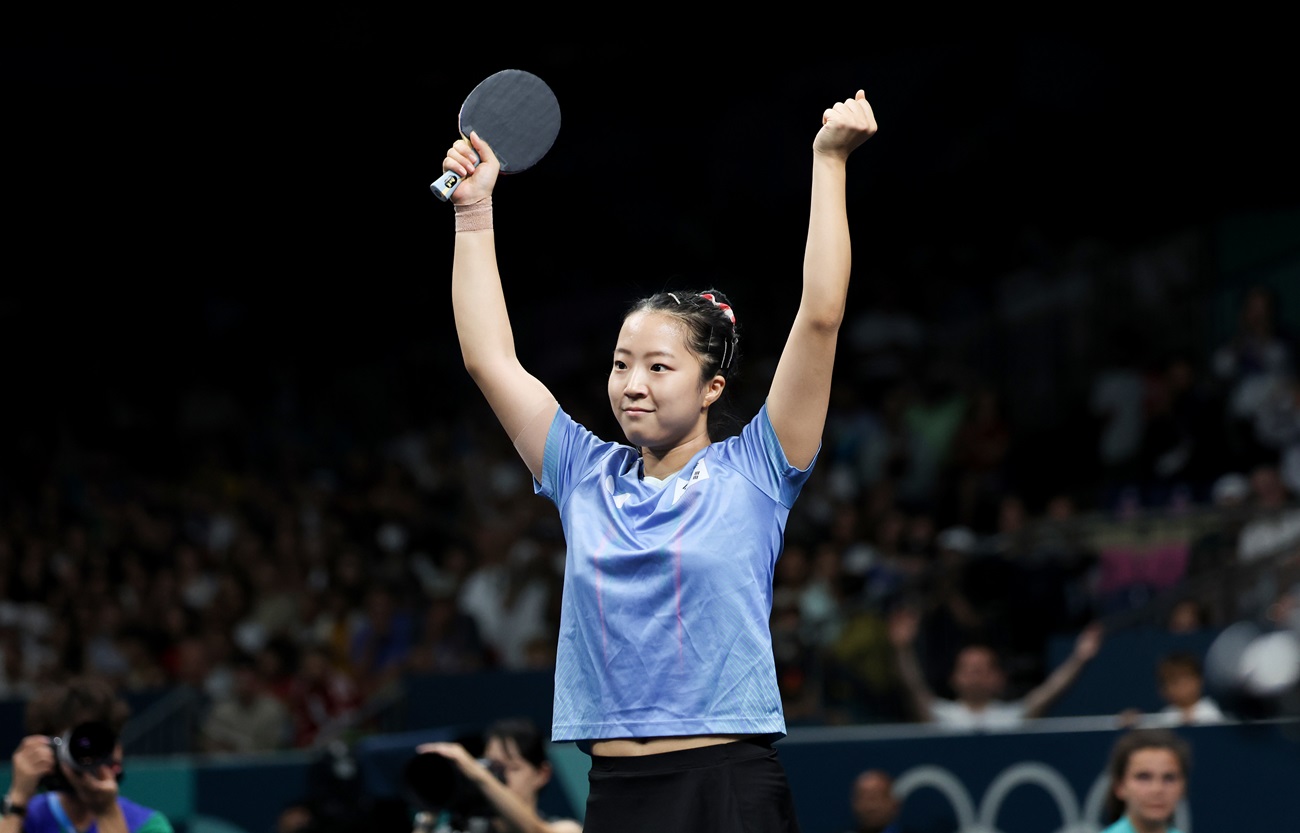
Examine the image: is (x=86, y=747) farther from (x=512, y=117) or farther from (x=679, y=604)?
(x=679, y=604)

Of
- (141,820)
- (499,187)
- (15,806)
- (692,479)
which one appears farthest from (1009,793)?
(499,187)

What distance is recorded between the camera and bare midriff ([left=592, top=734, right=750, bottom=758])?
293cm

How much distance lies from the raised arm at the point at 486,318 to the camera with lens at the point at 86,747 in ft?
6.04

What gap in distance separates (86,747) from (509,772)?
1782mm

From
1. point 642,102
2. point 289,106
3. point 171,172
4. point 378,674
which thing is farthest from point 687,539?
point 171,172

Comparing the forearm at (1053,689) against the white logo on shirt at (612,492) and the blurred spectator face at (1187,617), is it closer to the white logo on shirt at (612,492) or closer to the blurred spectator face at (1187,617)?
the blurred spectator face at (1187,617)

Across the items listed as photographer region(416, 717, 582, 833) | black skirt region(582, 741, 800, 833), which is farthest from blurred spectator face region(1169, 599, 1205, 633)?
black skirt region(582, 741, 800, 833)

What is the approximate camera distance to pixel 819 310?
3.01 m

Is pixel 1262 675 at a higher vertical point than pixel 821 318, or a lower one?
lower

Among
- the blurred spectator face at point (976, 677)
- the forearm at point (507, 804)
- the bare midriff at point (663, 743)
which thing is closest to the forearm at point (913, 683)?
the blurred spectator face at point (976, 677)

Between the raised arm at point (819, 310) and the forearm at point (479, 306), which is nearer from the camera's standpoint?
the raised arm at point (819, 310)

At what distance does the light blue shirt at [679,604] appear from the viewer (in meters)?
2.94

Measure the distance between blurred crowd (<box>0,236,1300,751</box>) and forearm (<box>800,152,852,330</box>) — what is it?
19.4 ft

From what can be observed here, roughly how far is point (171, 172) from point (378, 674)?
7518 millimetres
